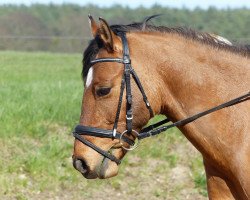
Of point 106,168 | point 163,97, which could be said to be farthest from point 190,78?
point 106,168

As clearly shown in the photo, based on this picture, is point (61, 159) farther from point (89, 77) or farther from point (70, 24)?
point (70, 24)

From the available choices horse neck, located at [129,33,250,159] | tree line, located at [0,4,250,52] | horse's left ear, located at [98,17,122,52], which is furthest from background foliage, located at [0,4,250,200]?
tree line, located at [0,4,250,52]

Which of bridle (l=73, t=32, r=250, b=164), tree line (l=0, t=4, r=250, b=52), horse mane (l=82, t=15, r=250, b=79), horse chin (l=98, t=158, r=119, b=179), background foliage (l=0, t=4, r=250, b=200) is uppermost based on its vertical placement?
horse mane (l=82, t=15, r=250, b=79)

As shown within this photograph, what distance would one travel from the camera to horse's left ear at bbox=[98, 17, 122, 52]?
444 cm

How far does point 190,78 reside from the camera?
4.56m

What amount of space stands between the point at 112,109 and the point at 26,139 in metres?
4.72

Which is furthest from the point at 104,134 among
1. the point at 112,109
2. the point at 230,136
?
the point at 230,136

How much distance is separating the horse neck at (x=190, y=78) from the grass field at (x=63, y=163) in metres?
3.77

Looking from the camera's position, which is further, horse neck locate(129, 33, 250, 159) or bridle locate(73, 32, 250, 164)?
horse neck locate(129, 33, 250, 159)

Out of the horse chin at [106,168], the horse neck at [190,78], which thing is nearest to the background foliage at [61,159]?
the horse neck at [190,78]

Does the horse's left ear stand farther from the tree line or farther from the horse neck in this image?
the tree line

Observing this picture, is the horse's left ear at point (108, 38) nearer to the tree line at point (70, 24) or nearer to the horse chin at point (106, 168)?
the horse chin at point (106, 168)

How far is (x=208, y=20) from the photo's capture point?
1549 inches

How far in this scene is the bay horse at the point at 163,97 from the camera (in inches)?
175
